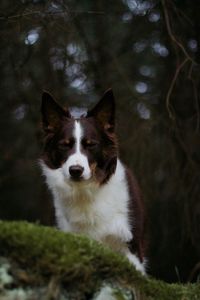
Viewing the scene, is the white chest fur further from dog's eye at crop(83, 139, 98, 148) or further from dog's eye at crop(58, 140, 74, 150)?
dog's eye at crop(83, 139, 98, 148)

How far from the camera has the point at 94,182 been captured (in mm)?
6004

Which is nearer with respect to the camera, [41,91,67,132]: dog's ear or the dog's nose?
the dog's nose

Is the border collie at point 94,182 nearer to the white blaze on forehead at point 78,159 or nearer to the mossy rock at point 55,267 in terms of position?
the white blaze on forehead at point 78,159

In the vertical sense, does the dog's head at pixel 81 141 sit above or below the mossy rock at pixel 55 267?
below

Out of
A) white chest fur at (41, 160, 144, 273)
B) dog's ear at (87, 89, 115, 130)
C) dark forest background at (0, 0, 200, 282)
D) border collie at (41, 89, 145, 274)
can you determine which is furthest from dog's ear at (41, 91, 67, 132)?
dark forest background at (0, 0, 200, 282)

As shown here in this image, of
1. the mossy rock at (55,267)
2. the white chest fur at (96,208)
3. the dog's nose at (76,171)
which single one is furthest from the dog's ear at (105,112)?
the mossy rock at (55,267)

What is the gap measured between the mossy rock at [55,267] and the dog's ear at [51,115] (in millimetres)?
2597

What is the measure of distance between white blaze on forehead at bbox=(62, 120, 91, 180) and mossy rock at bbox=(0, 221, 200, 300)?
1.89 meters

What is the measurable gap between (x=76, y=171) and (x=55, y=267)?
91.6 inches

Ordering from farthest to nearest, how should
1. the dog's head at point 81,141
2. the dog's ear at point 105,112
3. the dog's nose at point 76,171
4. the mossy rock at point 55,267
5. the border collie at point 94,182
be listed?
the dog's ear at point 105,112 < the border collie at point 94,182 < the dog's head at point 81,141 < the dog's nose at point 76,171 < the mossy rock at point 55,267

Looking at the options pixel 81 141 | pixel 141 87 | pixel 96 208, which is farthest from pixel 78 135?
pixel 141 87

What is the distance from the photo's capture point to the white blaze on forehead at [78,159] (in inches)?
215

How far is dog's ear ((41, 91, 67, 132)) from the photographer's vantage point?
600 cm

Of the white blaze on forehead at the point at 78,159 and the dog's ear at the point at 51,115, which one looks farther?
the dog's ear at the point at 51,115
